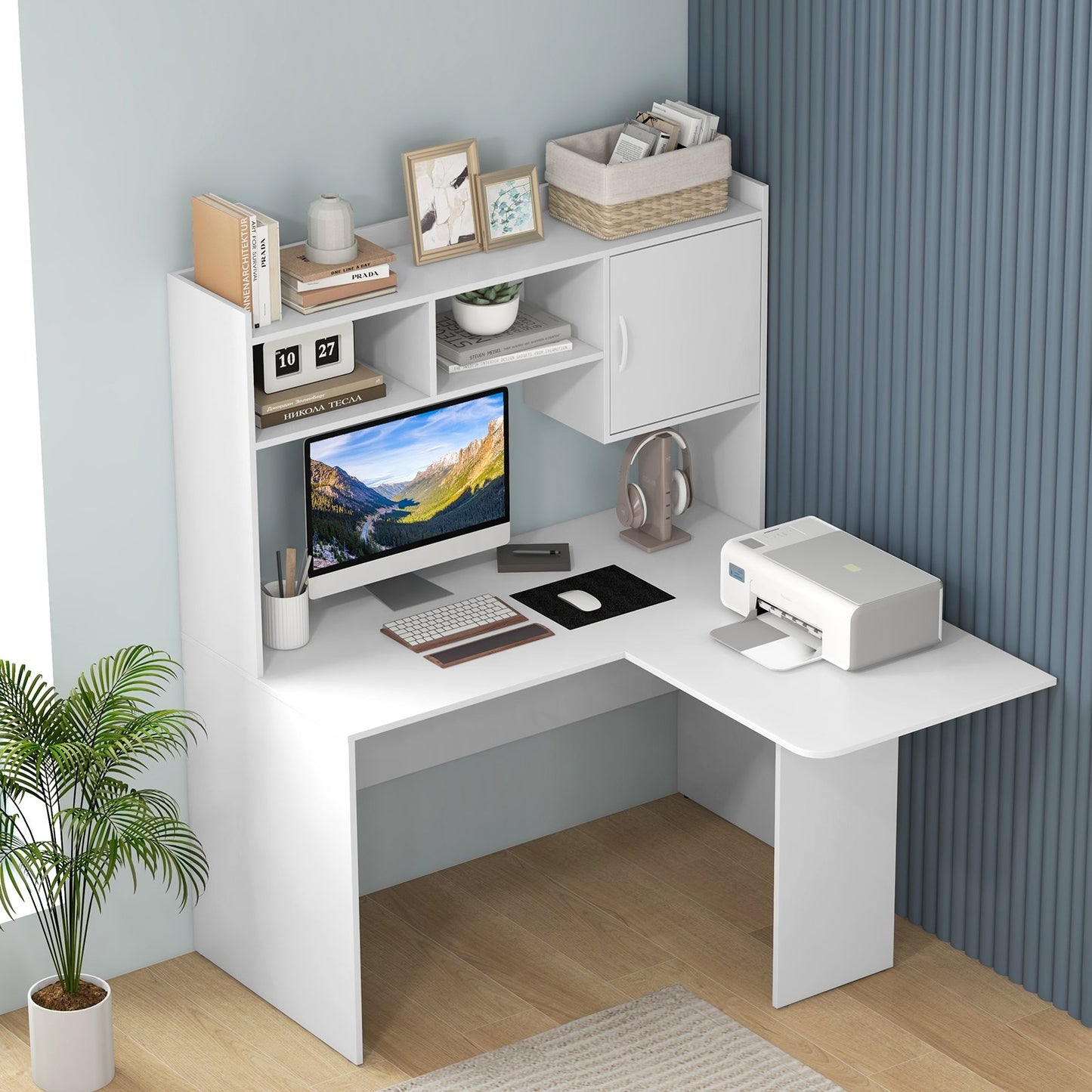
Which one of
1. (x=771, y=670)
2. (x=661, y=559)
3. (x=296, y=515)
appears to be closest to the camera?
(x=771, y=670)

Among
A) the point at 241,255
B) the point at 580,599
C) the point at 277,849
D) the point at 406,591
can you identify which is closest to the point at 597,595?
the point at 580,599

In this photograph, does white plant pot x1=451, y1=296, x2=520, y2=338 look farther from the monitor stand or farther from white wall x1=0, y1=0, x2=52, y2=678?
white wall x1=0, y1=0, x2=52, y2=678

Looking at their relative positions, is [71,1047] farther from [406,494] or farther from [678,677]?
[678,677]

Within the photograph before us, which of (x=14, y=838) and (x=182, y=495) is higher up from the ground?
(x=182, y=495)

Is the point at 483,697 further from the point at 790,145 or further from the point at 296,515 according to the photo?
the point at 790,145

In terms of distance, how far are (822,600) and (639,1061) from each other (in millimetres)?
1016

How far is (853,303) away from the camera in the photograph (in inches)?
163

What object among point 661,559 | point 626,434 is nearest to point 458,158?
point 626,434

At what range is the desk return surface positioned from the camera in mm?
3754

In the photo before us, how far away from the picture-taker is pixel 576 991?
165 inches

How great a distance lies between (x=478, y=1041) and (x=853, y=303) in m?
1.76

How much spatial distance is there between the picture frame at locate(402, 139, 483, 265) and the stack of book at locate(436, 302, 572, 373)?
180 millimetres

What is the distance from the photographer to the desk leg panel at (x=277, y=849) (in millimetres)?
3818

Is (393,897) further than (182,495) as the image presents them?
Yes
